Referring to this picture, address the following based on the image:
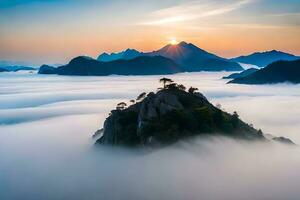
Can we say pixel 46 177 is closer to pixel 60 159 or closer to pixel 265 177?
pixel 60 159

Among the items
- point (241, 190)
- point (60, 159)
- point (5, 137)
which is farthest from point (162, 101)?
point (5, 137)

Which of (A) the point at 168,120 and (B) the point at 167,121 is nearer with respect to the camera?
(B) the point at 167,121

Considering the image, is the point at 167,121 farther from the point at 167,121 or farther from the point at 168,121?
the point at 168,121

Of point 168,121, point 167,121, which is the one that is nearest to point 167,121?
point 167,121

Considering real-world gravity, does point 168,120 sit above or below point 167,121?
above

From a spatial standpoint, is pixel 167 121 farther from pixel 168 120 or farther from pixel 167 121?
pixel 168 120
